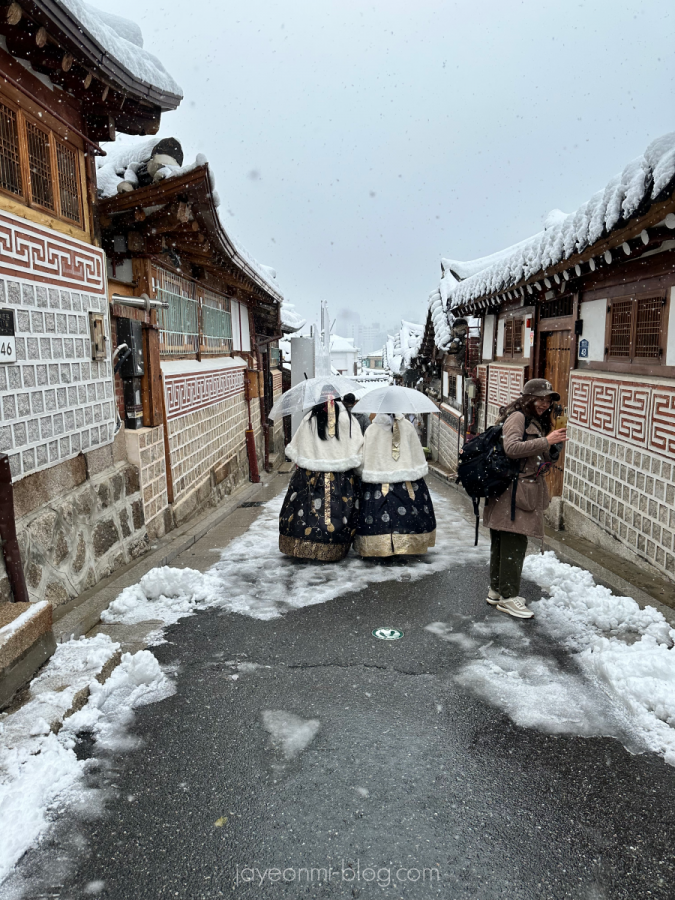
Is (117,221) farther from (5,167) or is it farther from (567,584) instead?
(567,584)

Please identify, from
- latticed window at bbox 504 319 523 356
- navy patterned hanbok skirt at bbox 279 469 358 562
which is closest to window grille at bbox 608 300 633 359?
navy patterned hanbok skirt at bbox 279 469 358 562

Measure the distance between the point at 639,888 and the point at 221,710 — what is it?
2.34 m

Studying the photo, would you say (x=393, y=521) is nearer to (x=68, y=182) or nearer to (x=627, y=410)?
(x=627, y=410)

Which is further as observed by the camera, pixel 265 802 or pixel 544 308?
pixel 544 308

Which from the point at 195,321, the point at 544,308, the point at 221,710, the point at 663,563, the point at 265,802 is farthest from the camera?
the point at 195,321

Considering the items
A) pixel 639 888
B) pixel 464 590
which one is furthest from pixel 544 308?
pixel 639 888

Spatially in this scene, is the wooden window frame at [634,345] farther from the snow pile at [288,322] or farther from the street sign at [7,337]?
the snow pile at [288,322]

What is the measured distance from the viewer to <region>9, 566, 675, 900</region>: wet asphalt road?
7.95 feet

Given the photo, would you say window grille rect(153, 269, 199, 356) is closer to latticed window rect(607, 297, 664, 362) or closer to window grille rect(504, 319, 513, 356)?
latticed window rect(607, 297, 664, 362)

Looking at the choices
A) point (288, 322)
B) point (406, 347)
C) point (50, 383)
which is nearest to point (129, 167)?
point (50, 383)

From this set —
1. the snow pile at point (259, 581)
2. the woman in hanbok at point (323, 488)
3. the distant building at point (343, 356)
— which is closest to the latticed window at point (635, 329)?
the snow pile at point (259, 581)

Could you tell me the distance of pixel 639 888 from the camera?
7.77ft

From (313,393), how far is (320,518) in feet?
4.65

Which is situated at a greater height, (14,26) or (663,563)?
(14,26)
